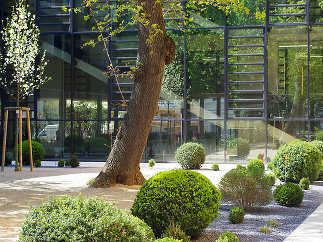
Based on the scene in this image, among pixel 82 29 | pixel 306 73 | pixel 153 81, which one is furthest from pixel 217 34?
pixel 153 81

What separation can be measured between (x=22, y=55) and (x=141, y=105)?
33.7ft

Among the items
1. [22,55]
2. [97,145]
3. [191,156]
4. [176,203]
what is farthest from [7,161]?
[176,203]

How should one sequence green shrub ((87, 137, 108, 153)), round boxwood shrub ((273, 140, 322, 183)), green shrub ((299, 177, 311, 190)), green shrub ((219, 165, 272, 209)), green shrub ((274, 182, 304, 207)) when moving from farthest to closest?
green shrub ((87, 137, 108, 153)), round boxwood shrub ((273, 140, 322, 183)), green shrub ((299, 177, 311, 190)), green shrub ((274, 182, 304, 207)), green shrub ((219, 165, 272, 209))

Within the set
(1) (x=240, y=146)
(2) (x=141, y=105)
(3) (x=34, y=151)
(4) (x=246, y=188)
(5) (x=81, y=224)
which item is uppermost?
(2) (x=141, y=105)

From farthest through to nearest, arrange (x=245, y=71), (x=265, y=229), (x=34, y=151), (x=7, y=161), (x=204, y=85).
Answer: (x=204, y=85) < (x=245, y=71) < (x=7, y=161) < (x=34, y=151) < (x=265, y=229)

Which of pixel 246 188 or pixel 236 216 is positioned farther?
pixel 246 188

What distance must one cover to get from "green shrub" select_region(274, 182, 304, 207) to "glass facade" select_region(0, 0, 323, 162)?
10.6 metres

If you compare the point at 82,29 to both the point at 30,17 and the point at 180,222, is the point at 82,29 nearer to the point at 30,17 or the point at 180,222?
the point at 30,17

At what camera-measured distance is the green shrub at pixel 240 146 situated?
74.0 feet

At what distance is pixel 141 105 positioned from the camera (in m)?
14.3

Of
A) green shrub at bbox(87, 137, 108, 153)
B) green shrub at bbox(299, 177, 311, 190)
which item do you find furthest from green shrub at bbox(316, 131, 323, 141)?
green shrub at bbox(87, 137, 108, 153)

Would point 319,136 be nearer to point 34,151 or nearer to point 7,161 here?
point 34,151

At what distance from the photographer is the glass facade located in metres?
22.2

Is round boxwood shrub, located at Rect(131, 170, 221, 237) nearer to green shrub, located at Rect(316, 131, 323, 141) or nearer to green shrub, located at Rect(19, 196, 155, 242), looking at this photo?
green shrub, located at Rect(19, 196, 155, 242)
